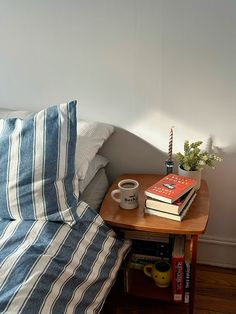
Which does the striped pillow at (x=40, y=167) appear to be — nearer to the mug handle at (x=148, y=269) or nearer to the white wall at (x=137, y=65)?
the white wall at (x=137, y=65)

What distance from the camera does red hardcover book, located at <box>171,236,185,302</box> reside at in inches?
54.8

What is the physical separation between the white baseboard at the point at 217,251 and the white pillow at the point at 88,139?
0.75 m

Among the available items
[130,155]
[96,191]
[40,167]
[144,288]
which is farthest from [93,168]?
[144,288]

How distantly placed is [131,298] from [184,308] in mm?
246

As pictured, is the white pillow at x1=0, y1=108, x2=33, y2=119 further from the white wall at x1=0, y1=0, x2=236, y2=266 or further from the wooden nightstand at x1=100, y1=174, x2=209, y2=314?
the wooden nightstand at x1=100, y1=174, x2=209, y2=314

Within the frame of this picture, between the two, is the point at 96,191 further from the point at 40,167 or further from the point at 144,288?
the point at 144,288

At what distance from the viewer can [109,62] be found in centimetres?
152

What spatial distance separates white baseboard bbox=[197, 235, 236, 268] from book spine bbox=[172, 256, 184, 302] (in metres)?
0.40

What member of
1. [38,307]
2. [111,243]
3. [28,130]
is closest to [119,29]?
[28,130]

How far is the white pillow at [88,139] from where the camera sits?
142 cm

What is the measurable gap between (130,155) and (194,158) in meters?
0.35

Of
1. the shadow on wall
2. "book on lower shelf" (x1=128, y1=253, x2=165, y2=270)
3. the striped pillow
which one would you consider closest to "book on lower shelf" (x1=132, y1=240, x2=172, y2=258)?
"book on lower shelf" (x1=128, y1=253, x2=165, y2=270)

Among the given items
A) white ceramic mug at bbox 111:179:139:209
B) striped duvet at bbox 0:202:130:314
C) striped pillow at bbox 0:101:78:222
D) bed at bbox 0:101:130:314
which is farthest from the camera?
white ceramic mug at bbox 111:179:139:209

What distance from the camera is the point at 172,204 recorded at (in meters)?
1.30
